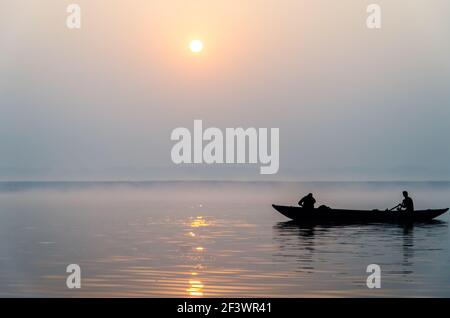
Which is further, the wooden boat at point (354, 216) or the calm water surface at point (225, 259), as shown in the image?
the wooden boat at point (354, 216)

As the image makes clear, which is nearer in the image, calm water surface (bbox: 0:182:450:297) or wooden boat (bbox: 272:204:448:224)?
calm water surface (bbox: 0:182:450:297)
